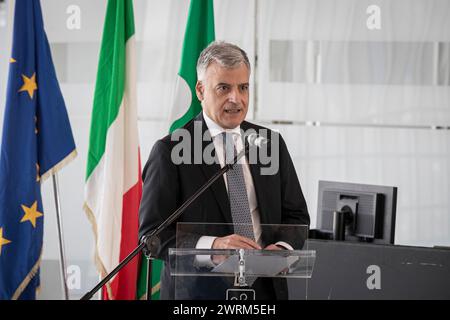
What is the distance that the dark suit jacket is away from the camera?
244cm

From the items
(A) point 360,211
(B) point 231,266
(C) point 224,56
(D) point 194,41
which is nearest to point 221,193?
(C) point 224,56

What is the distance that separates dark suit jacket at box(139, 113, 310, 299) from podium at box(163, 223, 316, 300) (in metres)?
0.46

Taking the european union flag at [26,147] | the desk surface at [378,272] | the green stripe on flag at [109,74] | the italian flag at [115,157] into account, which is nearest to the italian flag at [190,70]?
the italian flag at [115,157]

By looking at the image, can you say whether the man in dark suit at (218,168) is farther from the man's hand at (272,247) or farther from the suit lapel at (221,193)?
the man's hand at (272,247)

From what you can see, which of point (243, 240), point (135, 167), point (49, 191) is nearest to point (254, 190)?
point (243, 240)

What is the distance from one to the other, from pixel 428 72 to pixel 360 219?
1.61 meters

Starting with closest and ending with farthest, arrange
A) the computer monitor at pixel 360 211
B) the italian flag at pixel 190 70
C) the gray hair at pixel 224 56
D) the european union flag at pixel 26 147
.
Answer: the gray hair at pixel 224 56 → the computer monitor at pixel 360 211 → the european union flag at pixel 26 147 → the italian flag at pixel 190 70

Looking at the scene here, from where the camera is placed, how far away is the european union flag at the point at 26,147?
376 cm

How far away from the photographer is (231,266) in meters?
1.86

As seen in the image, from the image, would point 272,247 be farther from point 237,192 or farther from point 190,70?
point 190,70

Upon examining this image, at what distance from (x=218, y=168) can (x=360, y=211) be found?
0.88 m

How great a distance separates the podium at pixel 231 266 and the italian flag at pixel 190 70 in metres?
2.02

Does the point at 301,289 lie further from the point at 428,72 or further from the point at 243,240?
the point at 428,72

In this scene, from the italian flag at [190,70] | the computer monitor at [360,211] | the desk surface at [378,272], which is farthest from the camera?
the italian flag at [190,70]
